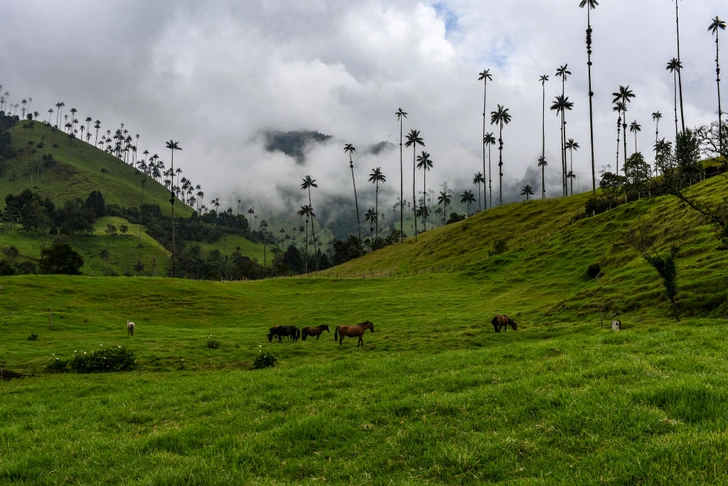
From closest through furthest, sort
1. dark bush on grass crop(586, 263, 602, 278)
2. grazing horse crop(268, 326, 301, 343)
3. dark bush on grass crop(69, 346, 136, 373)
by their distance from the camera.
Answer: dark bush on grass crop(69, 346, 136, 373)
grazing horse crop(268, 326, 301, 343)
dark bush on grass crop(586, 263, 602, 278)

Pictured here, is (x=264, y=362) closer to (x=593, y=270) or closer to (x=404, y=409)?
(x=404, y=409)

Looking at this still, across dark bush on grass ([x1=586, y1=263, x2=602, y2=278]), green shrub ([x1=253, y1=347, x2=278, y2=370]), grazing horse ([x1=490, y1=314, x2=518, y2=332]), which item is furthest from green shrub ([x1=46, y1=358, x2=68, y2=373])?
dark bush on grass ([x1=586, y1=263, x2=602, y2=278])

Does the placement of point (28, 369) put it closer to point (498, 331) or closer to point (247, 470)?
point (247, 470)

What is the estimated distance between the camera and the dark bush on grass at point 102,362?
2564 cm

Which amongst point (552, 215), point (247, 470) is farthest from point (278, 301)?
point (552, 215)

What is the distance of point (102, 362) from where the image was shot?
25.8m

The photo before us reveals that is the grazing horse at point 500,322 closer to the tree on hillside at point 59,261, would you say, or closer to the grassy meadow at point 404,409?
the grassy meadow at point 404,409

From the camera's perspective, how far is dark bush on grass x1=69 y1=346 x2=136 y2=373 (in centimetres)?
2564

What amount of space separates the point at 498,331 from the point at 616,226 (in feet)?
180

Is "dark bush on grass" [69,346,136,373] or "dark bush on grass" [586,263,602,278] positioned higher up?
"dark bush on grass" [586,263,602,278]

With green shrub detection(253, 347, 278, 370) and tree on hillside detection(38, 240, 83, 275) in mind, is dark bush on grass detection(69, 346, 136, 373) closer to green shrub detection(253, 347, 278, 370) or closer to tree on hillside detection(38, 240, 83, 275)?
green shrub detection(253, 347, 278, 370)

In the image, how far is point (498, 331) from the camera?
35250mm

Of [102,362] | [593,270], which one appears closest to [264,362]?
[102,362]

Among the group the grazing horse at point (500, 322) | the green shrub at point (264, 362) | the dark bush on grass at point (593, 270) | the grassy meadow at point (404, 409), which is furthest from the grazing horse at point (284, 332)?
the dark bush on grass at point (593, 270)
